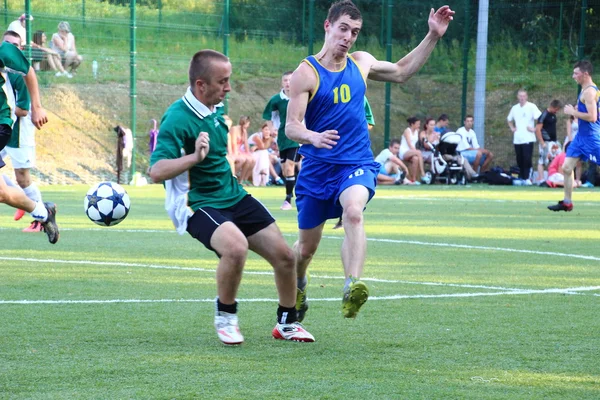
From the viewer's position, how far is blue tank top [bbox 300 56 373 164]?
5925 mm

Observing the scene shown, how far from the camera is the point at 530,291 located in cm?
683

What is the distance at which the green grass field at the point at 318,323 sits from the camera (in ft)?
13.4

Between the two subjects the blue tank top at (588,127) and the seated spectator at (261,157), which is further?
the seated spectator at (261,157)

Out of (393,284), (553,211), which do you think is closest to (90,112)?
(553,211)

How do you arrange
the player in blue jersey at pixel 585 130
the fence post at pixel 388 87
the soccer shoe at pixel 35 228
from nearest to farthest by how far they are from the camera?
the soccer shoe at pixel 35 228 < the player in blue jersey at pixel 585 130 < the fence post at pixel 388 87

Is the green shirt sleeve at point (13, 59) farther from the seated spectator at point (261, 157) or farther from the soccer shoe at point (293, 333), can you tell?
the seated spectator at point (261, 157)

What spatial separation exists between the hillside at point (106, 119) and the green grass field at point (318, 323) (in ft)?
37.8

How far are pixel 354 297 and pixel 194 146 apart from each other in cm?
114

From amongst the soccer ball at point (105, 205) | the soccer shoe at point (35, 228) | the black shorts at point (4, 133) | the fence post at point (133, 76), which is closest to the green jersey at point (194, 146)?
the soccer ball at point (105, 205)

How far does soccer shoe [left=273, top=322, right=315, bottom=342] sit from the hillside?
17020 millimetres

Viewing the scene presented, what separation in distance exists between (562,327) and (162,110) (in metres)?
19.4

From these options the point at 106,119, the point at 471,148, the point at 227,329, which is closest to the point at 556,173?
the point at 471,148

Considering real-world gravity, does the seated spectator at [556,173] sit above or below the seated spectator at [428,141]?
below

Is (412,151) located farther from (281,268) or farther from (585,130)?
(281,268)
